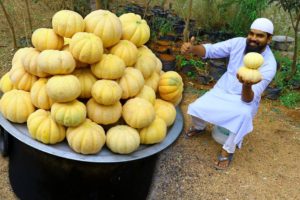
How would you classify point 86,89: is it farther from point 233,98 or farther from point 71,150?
point 233,98

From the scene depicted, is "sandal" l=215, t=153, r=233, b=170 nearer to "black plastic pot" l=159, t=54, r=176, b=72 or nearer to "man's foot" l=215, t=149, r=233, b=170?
"man's foot" l=215, t=149, r=233, b=170

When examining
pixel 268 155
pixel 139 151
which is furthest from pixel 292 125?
pixel 139 151

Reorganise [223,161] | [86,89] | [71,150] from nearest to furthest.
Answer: [71,150]
[86,89]
[223,161]

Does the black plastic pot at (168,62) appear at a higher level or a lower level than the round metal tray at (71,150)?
lower

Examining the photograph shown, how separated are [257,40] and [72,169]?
2.32 m

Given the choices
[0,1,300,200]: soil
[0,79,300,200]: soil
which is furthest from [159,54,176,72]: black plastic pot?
[0,79,300,200]: soil

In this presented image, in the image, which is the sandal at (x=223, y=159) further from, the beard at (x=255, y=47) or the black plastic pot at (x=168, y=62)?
the black plastic pot at (x=168, y=62)

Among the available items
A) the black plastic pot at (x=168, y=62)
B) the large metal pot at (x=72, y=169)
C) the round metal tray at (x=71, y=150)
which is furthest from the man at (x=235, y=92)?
the black plastic pot at (x=168, y=62)

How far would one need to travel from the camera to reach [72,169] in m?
2.35

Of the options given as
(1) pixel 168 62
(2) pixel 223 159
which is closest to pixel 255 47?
(2) pixel 223 159

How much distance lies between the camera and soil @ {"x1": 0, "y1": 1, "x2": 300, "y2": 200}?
140 inches

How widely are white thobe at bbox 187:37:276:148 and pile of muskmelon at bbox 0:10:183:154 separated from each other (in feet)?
4.28

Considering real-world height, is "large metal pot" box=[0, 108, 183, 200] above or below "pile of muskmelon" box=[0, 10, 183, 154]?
below

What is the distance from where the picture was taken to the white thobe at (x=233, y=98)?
12.3 ft
